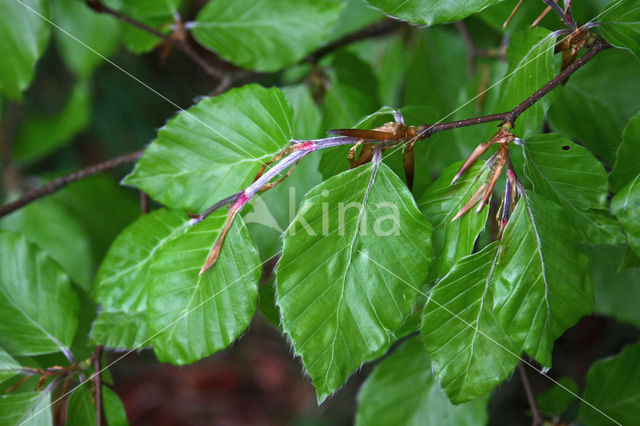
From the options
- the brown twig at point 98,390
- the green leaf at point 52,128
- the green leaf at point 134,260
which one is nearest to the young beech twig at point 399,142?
the green leaf at point 134,260

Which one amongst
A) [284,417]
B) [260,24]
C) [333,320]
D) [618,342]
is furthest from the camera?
[284,417]

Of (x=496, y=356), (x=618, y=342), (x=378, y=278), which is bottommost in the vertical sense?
(x=618, y=342)

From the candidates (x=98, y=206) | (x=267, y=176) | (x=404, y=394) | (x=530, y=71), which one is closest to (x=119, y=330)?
(x=267, y=176)

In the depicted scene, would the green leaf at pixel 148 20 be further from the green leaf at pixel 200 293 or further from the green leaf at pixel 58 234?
the green leaf at pixel 58 234

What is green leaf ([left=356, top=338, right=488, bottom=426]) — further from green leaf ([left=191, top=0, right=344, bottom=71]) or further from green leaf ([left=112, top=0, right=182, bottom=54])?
green leaf ([left=112, top=0, right=182, bottom=54])

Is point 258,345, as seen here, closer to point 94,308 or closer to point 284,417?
point 284,417

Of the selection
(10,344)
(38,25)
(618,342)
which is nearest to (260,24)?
(38,25)

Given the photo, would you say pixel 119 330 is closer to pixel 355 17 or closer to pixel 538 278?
pixel 538 278
